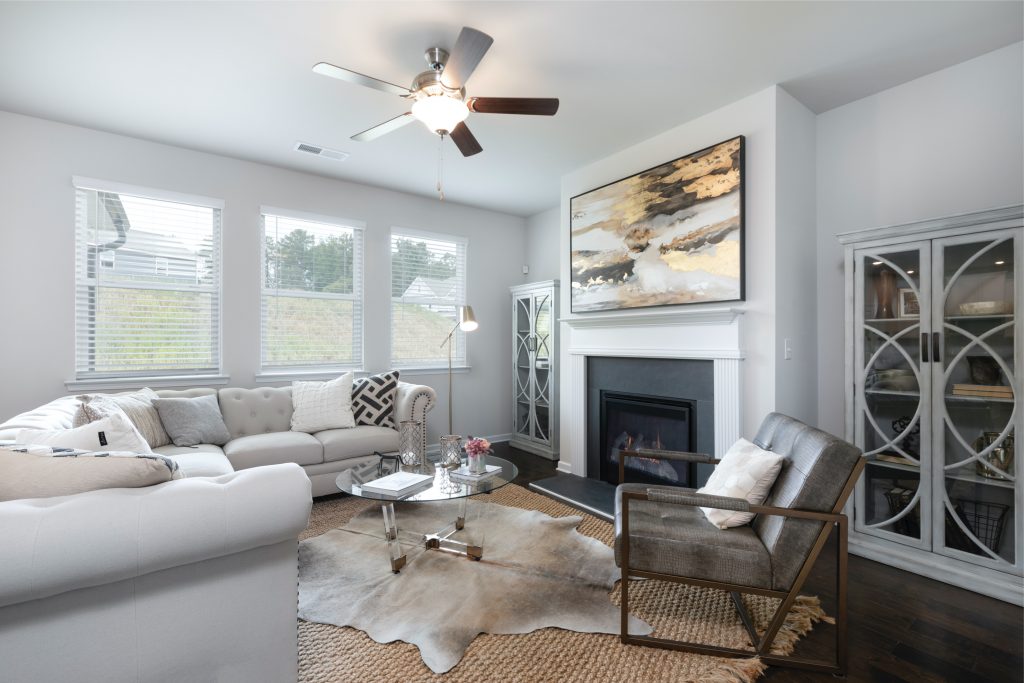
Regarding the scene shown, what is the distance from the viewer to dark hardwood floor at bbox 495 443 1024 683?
1.72m

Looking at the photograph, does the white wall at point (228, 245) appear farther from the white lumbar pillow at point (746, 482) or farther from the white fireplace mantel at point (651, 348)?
the white lumbar pillow at point (746, 482)

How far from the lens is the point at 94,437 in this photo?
1.74 metres

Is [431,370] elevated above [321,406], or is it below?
above

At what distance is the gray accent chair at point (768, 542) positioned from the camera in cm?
170

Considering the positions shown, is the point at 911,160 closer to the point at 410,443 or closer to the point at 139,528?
the point at 410,443

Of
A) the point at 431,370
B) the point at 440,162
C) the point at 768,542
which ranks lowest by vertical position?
the point at 768,542

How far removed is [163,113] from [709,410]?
169 inches

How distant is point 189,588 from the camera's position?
1286mm

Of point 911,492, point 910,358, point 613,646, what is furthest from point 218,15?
point 911,492

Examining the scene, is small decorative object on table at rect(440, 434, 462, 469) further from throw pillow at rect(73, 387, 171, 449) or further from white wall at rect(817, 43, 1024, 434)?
white wall at rect(817, 43, 1024, 434)

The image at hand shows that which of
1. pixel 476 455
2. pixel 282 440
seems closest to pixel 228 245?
pixel 282 440

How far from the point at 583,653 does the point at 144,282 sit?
404 centimetres

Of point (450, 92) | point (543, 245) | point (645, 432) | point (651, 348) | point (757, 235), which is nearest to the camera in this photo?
point (450, 92)

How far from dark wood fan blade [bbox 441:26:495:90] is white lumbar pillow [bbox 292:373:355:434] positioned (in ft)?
8.65
